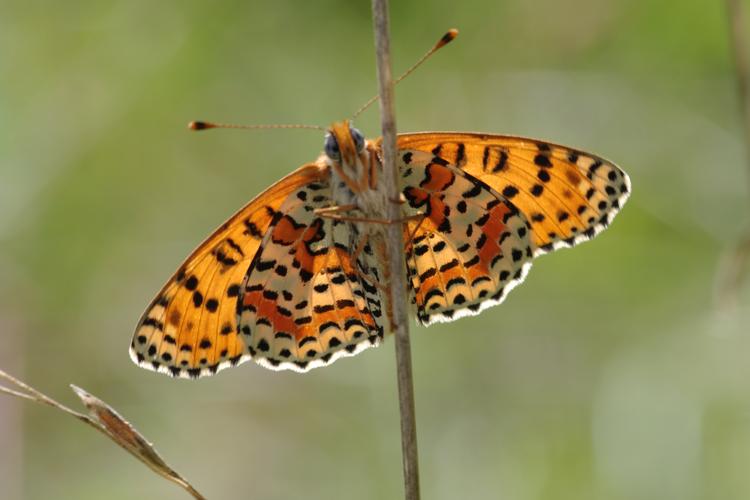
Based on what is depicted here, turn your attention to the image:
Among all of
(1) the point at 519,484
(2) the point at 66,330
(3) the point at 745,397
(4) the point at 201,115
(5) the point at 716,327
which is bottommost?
(1) the point at 519,484

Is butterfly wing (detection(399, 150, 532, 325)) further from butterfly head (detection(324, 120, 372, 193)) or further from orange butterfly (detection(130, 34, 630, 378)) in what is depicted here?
butterfly head (detection(324, 120, 372, 193))

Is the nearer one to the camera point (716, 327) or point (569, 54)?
point (716, 327)

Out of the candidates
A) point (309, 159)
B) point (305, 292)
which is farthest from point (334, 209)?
point (309, 159)

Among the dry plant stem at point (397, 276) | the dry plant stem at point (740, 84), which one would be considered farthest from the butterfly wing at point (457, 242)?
the dry plant stem at point (397, 276)

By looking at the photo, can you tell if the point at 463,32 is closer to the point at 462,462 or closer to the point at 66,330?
the point at 462,462

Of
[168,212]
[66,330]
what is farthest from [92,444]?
[168,212]

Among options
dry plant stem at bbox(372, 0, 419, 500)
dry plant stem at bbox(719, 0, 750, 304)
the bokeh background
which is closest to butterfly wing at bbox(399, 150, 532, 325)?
dry plant stem at bbox(719, 0, 750, 304)

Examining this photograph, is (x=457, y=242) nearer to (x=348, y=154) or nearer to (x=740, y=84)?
(x=348, y=154)
